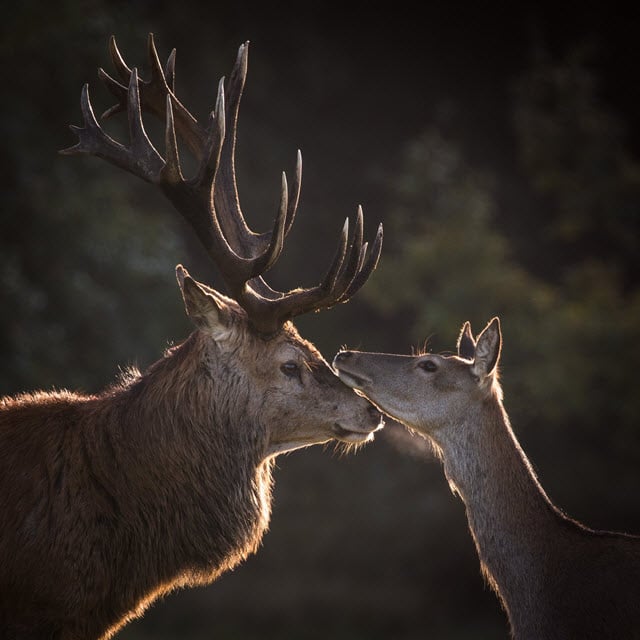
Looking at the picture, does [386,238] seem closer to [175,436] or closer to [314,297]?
[314,297]

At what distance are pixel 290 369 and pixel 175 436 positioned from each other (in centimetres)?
66

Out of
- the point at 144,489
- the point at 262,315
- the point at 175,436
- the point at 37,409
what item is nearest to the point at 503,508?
the point at 262,315

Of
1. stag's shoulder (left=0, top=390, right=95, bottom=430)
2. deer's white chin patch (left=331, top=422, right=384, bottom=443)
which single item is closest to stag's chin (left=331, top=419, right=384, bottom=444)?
deer's white chin patch (left=331, top=422, right=384, bottom=443)

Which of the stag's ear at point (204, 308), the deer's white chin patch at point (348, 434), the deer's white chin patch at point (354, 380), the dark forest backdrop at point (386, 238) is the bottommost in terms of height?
the deer's white chin patch at point (348, 434)

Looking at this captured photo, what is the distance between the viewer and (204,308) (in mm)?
4875

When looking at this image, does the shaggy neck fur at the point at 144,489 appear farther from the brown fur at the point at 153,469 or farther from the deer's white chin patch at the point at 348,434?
the deer's white chin patch at the point at 348,434

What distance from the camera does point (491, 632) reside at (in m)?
13.0

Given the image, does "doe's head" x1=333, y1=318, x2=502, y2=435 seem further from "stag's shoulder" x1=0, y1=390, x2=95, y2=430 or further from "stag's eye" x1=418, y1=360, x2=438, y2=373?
"stag's shoulder" x1=0, y1=390, x2=95, y2=430

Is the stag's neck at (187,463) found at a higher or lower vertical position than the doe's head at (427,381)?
lower

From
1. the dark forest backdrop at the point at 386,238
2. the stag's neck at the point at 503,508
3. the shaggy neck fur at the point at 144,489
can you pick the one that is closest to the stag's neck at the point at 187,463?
the shaggy neck fur at the point at 144,489

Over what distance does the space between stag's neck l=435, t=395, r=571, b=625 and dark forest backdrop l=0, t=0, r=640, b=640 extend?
9.99 feet

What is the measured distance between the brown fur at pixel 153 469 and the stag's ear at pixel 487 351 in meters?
0.68

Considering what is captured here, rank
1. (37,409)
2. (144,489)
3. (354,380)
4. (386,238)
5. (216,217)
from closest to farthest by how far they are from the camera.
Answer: (144,489), (37,409), (216,217), (354,380), (386,238)

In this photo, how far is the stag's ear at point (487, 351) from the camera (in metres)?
5.38
